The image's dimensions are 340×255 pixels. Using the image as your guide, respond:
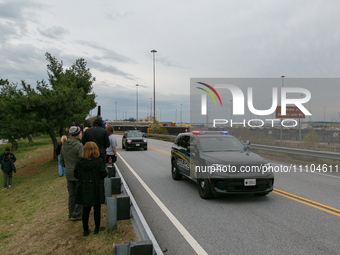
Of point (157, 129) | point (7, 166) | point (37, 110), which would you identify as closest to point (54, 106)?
point (37, 110)

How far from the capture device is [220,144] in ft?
25.9

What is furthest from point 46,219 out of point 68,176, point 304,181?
point 304,181

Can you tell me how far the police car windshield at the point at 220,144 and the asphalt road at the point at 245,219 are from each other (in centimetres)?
132

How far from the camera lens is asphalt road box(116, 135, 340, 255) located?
4.29 metres

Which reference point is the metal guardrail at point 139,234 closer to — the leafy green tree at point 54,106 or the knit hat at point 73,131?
the knit hat at point 73,131

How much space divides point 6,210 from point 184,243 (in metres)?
7.75

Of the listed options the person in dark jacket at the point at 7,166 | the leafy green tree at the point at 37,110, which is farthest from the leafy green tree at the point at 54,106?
the person in dark jacket at the point at 7,166

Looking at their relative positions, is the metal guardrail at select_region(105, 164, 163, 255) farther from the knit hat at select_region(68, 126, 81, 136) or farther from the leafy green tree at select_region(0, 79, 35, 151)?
the leafy green tree at select_region(0, 79, 35, 151)

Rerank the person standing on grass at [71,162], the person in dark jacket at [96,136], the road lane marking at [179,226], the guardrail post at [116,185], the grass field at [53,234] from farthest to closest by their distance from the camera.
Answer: the guardrail post at [116,185] < the person in dark jacket at [96,136] < the person standing on grass at [71,162] < the grass field at [53,234] < the road lane marking at [179,226]

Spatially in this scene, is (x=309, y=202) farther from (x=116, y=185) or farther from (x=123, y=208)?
(x=116, y=185)

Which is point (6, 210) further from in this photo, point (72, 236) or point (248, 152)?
point (248, 152)

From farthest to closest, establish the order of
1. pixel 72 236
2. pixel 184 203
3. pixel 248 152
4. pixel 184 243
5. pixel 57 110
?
pixel 57 110, pixel 248 152, pixel 184 203, pixel 72 236, pixel 184 243

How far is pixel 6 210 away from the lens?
9453mm

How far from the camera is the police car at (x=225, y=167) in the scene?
6.41m
